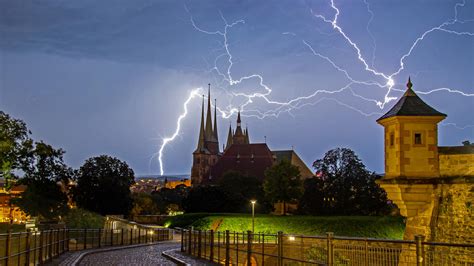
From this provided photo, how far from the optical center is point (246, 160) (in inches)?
5000

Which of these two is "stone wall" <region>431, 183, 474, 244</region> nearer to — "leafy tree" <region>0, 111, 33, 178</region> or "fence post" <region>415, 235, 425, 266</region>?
"fence post" <region>415, 235, 425, 266</region>

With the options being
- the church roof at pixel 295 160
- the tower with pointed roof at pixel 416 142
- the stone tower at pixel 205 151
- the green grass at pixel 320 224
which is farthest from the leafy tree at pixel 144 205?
the tower with pointed roof at pixel 416 142

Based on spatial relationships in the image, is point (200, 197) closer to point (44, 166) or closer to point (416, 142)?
point (44, 166)

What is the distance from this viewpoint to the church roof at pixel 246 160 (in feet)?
412

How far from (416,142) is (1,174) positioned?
38.2 m

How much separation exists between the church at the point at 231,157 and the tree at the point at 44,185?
5351 centimetres

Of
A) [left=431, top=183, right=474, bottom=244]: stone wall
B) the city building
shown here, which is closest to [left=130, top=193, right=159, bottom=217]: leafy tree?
the city building

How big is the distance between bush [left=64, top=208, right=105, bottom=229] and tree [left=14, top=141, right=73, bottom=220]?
1818 millimetres

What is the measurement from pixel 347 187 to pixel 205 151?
80.5m

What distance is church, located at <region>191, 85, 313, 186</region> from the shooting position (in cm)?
12612

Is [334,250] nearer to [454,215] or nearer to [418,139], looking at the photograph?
[454,215]

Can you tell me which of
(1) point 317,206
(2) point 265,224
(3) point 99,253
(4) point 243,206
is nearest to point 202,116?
(4) point 243,206

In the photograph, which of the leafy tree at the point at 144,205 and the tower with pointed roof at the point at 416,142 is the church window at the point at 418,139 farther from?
the leafy tree at the point at 144,205

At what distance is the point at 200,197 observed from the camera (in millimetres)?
74938
